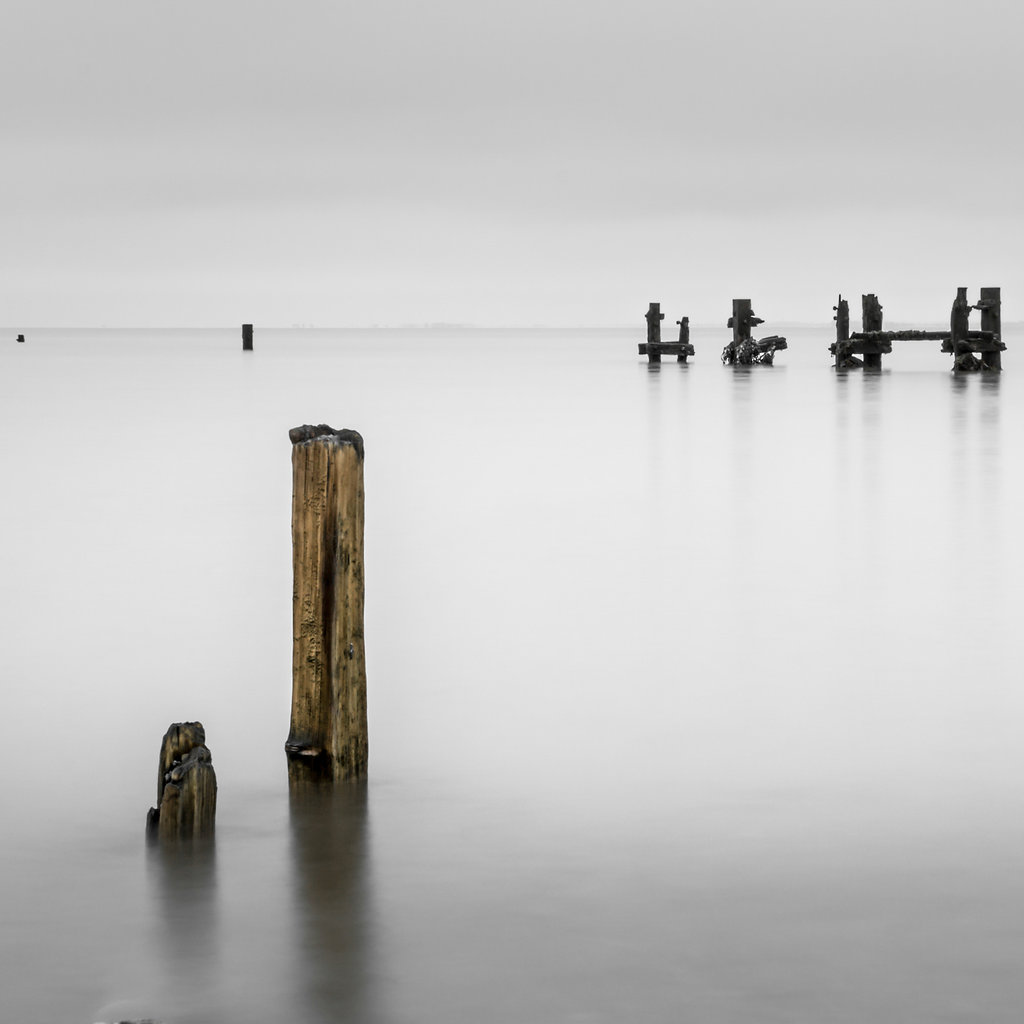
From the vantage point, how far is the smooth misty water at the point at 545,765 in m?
4.32

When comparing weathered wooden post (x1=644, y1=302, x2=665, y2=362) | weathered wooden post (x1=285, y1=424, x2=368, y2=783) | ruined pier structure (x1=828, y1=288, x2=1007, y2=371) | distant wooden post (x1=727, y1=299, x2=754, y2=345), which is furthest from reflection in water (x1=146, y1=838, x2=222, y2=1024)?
weathered wooden post (x1=644, y1=302, x2=665, y2=362)

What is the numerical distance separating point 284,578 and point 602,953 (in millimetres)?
6999

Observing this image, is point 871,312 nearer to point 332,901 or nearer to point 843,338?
point 843,338

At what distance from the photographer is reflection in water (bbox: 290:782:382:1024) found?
4.19 metres

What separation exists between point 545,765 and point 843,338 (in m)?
38.5

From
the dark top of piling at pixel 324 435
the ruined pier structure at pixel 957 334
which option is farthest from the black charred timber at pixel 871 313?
the dark top of piling at pixel 324 435

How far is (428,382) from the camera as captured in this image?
47469 millimetres

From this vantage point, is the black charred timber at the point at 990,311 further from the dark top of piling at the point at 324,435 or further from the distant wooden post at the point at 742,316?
the dark top of piling at the point at 324,435

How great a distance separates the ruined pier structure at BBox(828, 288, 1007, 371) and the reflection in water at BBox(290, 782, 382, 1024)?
31.1 metres

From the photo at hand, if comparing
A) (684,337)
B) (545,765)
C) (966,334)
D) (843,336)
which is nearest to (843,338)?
(843,336)

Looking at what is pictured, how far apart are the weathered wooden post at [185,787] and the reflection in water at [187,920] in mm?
63

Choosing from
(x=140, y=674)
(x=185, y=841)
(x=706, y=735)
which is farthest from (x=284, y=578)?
(x=185, y=841)

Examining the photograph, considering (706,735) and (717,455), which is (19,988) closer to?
(706,735)

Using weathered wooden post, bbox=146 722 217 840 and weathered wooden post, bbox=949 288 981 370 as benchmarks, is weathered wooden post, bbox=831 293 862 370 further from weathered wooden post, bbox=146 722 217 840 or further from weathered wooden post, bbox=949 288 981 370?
weathered wooden post, bbox=146 722 217 840
